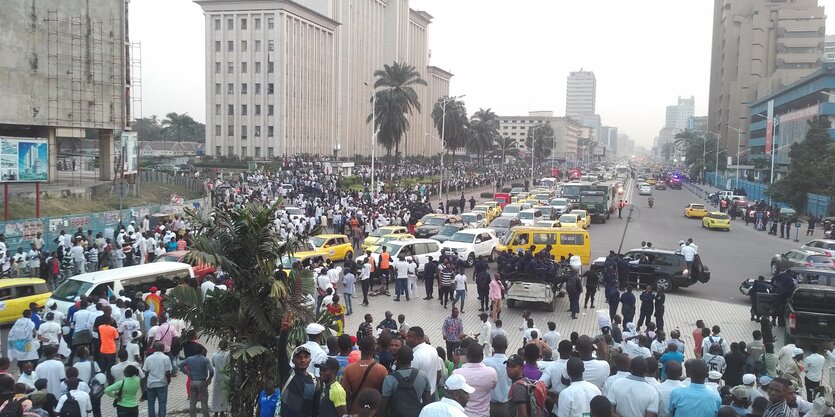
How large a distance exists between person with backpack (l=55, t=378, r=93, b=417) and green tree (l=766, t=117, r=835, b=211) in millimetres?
49591

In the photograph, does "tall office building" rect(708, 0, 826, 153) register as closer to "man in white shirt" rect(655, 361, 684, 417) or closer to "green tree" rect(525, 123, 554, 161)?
"green tree" rect(525, 123, 554, 161)

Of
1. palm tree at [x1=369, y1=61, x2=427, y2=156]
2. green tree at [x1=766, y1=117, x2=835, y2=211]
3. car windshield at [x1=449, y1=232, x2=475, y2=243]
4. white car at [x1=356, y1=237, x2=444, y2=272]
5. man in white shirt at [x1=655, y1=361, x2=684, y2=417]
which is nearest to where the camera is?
man in white shirt at [x1=655, y1=361, x2=684, y2=417]

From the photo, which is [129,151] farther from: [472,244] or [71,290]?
[71,290]

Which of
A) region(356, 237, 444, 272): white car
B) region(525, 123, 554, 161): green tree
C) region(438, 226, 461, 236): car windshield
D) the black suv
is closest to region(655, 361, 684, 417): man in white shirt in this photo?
the black suv

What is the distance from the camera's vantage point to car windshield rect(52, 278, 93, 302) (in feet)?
47.3

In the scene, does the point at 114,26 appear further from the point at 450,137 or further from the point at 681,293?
the point at 450,137

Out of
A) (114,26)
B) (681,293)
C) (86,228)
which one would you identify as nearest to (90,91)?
(114,26)

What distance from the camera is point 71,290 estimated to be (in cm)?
1463

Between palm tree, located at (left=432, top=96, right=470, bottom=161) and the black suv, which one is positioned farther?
palm tree, located at (left=432, top=96, right=470, bottom=161)

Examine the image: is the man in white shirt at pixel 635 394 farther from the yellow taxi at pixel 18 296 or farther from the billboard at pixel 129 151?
the billboard at pixel 129 151

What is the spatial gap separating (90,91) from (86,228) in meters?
20.2

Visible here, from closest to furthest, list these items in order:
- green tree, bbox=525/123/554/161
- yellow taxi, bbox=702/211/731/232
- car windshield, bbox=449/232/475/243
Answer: car windshield, bbox=449/232/475/243
yellow taxi, bbox=702/211/731/232
green tree, bbox=525/123/554/161

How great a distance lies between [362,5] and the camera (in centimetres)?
10312

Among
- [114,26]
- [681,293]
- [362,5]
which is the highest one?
[362,5]
